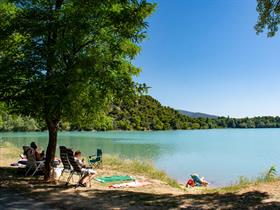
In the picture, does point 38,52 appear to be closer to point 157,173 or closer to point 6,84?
point 6,84

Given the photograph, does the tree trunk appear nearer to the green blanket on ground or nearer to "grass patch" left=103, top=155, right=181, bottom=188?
the green blanket on ground

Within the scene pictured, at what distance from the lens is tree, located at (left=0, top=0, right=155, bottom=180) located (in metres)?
11.5

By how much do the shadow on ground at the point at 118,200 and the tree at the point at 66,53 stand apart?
229 cm

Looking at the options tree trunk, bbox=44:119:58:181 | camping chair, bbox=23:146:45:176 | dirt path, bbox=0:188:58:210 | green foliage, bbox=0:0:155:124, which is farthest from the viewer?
camping chair, bbox=23:146:45:176

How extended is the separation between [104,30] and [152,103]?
17849 centimetres

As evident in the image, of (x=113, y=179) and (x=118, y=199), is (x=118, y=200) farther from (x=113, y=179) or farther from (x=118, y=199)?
(x=113, y=179)

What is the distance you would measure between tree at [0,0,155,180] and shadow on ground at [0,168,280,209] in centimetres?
229

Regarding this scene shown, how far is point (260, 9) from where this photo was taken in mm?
12078

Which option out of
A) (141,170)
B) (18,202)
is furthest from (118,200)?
(141,170)

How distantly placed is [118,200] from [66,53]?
477 centimetres

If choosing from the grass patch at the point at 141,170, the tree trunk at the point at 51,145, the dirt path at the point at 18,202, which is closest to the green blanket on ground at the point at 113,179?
the grass patch at the point at 141,170

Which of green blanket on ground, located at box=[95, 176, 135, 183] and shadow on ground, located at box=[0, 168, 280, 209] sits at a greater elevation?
shadow on ground, located at box=[0, 168, 280, 209]

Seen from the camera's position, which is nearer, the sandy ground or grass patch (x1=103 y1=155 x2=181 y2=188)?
the sandy ground

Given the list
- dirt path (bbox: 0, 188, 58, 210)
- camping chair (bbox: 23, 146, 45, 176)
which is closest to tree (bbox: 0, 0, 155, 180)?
camping chair (bbox: 23, 146, 45, 176)
